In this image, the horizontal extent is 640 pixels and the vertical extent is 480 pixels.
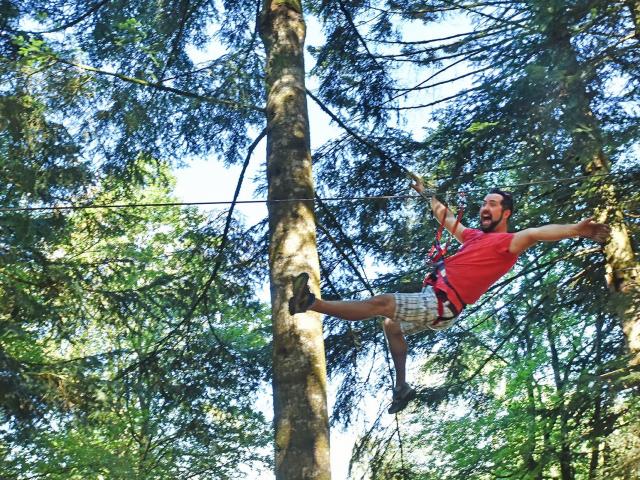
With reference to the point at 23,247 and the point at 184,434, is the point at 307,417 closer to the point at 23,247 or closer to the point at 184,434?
the point at 23,247

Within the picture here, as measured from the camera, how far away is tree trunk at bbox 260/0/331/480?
465 cm

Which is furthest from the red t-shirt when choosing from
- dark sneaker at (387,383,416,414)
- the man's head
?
dark sneaker at (387,383,416,414)

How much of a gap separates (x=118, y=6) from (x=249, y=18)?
4.61ft

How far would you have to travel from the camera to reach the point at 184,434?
34.0 feet

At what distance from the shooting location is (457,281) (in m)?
5.25

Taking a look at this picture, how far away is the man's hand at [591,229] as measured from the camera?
475 centimetres

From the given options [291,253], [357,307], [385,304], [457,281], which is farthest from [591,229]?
[291,253]

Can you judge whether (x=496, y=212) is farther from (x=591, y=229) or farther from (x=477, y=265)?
(x=591, y=229)

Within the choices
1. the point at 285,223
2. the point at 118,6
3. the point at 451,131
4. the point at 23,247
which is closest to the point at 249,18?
the point at 118,6

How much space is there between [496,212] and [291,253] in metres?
1.39

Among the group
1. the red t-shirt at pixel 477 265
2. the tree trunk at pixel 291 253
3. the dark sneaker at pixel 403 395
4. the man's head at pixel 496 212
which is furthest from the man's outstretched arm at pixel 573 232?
the tree trunk at pixel 291 253

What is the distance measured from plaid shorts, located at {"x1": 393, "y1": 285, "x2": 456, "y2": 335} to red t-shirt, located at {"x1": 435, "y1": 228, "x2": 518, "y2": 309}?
84mm

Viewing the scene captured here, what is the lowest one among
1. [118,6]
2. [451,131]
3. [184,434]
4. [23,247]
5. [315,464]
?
[315,464]

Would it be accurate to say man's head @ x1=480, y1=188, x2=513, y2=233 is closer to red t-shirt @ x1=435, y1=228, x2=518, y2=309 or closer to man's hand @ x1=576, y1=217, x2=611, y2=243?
red t-shirt @ x1=435, y1=228, x2=518, y2=309
